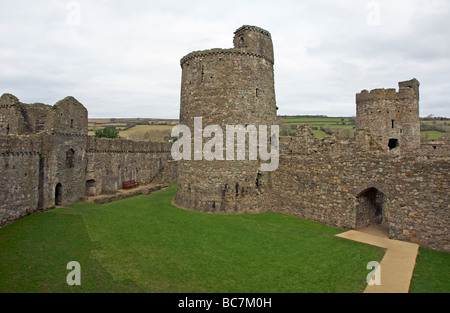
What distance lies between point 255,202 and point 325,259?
21.9ft

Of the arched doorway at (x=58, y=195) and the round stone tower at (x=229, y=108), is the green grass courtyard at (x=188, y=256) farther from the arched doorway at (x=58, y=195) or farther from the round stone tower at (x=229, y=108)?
the arched doorway at (x=58, y=195)

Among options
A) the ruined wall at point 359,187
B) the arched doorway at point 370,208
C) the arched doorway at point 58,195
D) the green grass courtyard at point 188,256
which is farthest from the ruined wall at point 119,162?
the arched doorway at point 370,208

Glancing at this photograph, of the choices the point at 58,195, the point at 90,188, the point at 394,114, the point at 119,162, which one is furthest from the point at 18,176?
the point at 394,114

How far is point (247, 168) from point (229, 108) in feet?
11.3

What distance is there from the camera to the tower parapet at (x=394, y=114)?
20906mm

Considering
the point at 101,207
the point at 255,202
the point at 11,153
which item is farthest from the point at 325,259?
the point at 11,153

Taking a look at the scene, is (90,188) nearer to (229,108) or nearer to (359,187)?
(229,108)

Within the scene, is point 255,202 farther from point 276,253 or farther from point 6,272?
point 6,272

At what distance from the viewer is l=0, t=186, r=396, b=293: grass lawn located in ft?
23.0

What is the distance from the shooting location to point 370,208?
1264 cm

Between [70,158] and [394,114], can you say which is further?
[394,114]

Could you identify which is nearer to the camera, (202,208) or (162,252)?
(162,252)

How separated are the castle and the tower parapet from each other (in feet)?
6.75

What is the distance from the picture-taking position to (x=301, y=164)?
1402 cm
